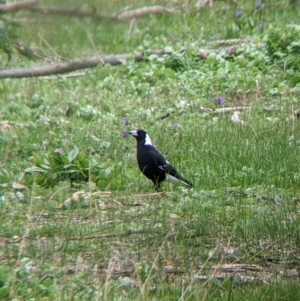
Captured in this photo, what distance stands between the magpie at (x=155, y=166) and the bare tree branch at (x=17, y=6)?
3842mm

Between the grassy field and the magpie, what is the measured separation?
0.08 meters

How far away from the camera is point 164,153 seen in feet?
27.1

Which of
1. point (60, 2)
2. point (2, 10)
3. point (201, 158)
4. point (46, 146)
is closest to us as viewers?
point (60, 2)

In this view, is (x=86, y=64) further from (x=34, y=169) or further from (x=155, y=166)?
(x=155, y=166)

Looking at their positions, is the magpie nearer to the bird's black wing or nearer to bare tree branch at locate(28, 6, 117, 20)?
the bird's black wing

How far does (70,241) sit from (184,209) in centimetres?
106

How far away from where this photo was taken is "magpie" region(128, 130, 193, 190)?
7.32m

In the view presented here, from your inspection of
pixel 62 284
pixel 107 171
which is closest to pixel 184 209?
pixel 107 171

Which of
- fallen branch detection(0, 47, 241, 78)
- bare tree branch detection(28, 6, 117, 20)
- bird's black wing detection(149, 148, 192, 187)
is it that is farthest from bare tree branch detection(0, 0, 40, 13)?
fallen branch detection(0, 47, 241, 78)

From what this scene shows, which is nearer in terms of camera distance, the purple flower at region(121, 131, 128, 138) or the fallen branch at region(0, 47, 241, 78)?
the purple flower at region(121, 131, 128, 138)

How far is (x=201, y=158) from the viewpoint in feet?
25.4

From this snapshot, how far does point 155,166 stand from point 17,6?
4293 millimetres

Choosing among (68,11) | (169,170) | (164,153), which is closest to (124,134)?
Result: (164,153)

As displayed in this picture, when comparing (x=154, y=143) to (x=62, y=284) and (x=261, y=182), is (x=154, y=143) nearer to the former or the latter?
(x=261, y=182)
